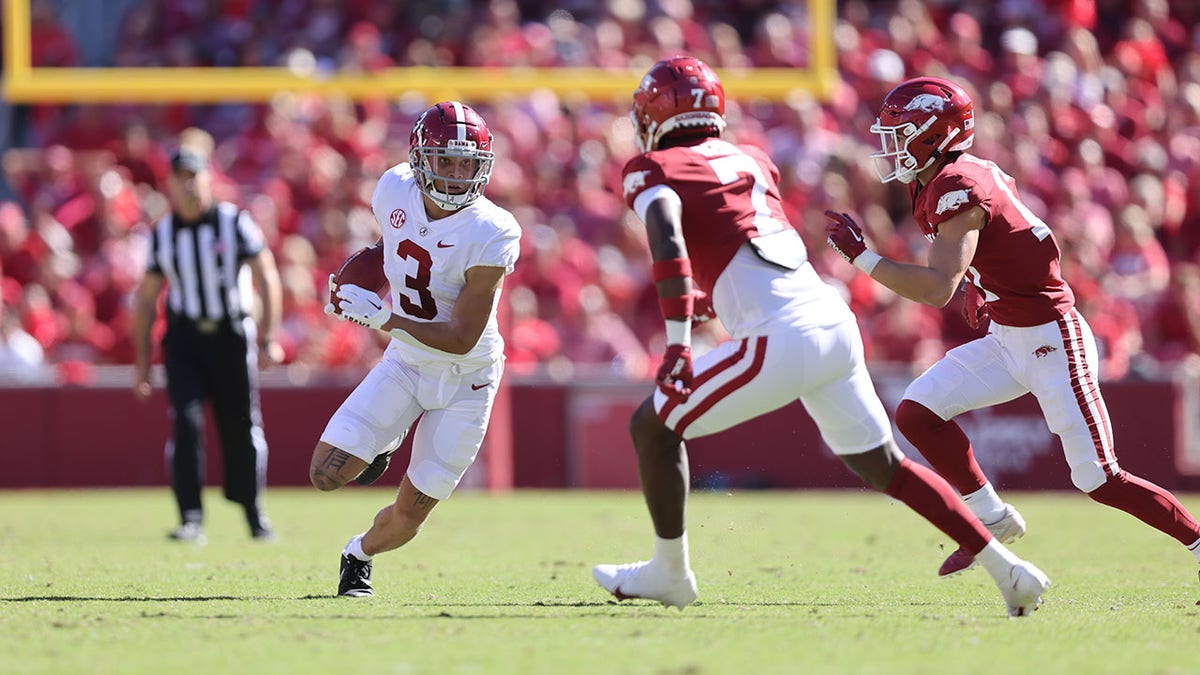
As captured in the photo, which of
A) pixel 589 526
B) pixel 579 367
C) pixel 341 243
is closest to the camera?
pixel 589 526

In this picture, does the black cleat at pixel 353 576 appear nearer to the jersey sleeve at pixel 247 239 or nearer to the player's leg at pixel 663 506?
the player's leg at pixel 663 506

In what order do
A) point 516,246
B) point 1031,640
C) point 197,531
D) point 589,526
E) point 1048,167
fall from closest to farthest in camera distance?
point 1031,640 < point 516,246 < point 197,531 < point 589,526 < point 1048,167

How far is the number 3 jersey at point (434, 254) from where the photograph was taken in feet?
19.2

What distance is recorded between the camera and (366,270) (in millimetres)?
6020

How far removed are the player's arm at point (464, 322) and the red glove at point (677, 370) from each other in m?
0.94

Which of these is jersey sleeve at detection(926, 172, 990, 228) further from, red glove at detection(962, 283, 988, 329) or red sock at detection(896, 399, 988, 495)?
red sock at detection(896, 399, 988, 495)

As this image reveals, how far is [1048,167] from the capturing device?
14.9 meters

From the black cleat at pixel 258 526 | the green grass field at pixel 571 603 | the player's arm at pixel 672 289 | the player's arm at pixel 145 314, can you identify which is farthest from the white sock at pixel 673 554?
the player's arm at pixel 145 314

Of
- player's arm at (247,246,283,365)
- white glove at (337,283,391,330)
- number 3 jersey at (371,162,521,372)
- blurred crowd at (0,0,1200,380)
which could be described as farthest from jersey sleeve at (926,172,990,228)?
blurred crowd at (0,0,1200,380)

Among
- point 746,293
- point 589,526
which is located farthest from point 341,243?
point 746,293

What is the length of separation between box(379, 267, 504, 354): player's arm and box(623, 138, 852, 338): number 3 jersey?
726 mm

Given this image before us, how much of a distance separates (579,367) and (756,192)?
7525 mm

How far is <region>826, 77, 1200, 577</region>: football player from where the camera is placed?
5.80m

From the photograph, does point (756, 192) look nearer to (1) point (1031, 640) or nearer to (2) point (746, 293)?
(2) point (746, 293)
